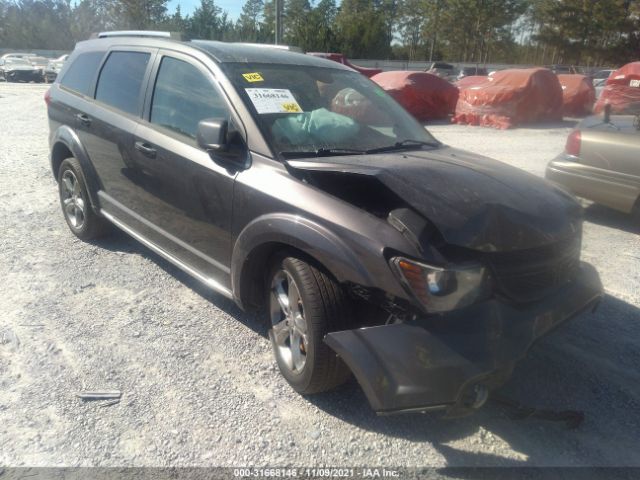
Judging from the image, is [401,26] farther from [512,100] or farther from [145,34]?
[145,34]

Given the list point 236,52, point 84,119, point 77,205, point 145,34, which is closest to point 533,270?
point 236,52

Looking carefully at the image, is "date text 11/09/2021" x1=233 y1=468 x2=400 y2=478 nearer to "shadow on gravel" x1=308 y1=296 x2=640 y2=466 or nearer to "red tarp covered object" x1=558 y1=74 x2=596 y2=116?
"shadow on gravel" x1=308 y1=296 x2=640 y2=466

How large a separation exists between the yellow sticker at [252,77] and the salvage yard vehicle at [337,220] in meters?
0.01

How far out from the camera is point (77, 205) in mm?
4867

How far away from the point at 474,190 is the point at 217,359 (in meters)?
1.82

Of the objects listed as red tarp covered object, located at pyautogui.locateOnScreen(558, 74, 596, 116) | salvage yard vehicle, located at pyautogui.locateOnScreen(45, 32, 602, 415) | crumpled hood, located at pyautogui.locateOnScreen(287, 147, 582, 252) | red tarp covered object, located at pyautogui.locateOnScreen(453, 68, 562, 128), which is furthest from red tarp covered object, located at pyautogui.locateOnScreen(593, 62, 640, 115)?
salvage yard vehicle, located at pyautogui.locateOnScreen(45, 32, 602, 415)

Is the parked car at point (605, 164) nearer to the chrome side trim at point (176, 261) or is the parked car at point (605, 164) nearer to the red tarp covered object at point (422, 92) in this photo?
the chrome side trim at point (176, 261)

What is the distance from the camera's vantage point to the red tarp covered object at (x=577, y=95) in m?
17.3

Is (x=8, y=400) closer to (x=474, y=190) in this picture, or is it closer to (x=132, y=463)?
(x=132, y=463)

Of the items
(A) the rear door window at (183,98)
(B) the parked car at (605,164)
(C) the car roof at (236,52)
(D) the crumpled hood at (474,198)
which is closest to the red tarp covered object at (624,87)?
(B) the parked car at (605,164)

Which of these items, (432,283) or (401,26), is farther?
(401,26)

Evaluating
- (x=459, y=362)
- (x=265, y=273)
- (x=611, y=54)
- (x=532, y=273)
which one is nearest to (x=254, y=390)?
(x=265, y=273)

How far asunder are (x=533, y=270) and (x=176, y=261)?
7.62 feet

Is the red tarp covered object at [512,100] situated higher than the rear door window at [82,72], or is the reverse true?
the rear door window at [82,72]
